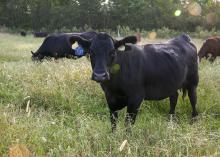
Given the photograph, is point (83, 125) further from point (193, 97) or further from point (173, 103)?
point (193, 97)

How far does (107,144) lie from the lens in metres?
4.76

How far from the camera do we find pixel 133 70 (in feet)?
19.9

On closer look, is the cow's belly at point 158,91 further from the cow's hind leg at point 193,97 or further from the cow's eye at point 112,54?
the cow's eye at point 112,54

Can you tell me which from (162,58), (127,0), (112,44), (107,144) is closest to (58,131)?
(107,144)

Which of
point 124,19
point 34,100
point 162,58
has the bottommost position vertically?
point 124,19

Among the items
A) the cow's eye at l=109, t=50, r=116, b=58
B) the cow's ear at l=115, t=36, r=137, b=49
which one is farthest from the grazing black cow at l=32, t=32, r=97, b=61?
the cow's eye at l=109, t=50, r=116, b=58

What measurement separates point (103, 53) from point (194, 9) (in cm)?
4921

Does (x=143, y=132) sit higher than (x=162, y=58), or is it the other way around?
(x=162, y=58)

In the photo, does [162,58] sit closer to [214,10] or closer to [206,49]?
[206,49]

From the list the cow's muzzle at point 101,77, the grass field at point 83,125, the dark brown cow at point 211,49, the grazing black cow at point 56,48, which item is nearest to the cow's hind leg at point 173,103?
the grass field at point 83,125

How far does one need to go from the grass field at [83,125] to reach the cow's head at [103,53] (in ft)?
2.10

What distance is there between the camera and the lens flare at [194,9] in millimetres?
51094

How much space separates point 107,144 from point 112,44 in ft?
4.98

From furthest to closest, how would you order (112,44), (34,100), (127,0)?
1. (127,0)
2. (34,100)
3. (112,44)
